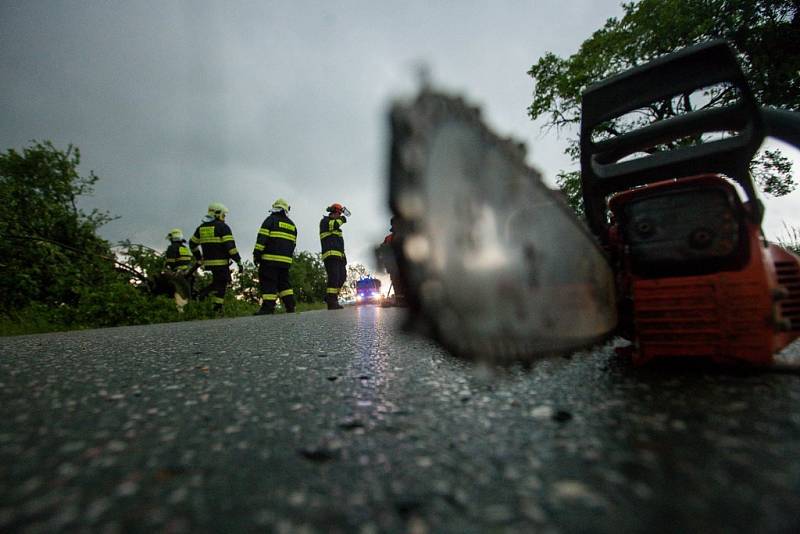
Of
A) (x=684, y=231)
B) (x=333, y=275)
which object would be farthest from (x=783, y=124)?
(x=333, y=275)

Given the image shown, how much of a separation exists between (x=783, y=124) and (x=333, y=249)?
Result: 8.25m

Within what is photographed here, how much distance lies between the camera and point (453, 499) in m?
0.55

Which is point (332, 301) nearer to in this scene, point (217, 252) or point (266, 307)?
point (266, 307)

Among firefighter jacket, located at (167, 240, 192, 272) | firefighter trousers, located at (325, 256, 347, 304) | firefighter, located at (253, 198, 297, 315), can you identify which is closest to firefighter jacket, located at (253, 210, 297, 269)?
firefighter, located at (253, 198, 297, 315)

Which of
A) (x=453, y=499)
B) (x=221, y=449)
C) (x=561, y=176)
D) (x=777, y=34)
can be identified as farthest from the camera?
(x=561, y=176)

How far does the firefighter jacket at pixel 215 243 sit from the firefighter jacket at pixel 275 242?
0.77 meters

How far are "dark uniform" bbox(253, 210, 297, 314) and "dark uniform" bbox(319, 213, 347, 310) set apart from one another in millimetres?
805

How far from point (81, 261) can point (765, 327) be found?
9.12 m

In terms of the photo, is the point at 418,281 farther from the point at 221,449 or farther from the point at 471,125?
the point at 221,449

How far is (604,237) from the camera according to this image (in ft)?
4.28

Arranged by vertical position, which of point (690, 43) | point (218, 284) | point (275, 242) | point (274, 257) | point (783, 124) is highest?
point (690, 43)

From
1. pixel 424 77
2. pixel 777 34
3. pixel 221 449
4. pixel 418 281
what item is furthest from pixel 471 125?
pixel 777 34

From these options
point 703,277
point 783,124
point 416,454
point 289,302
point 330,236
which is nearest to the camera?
point 416,454

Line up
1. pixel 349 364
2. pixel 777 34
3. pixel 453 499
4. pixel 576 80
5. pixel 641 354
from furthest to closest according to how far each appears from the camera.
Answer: pixel 576 80 → pixel 777 34 → pixel 349 364 → pixel 641 354 → pixel 453 499
